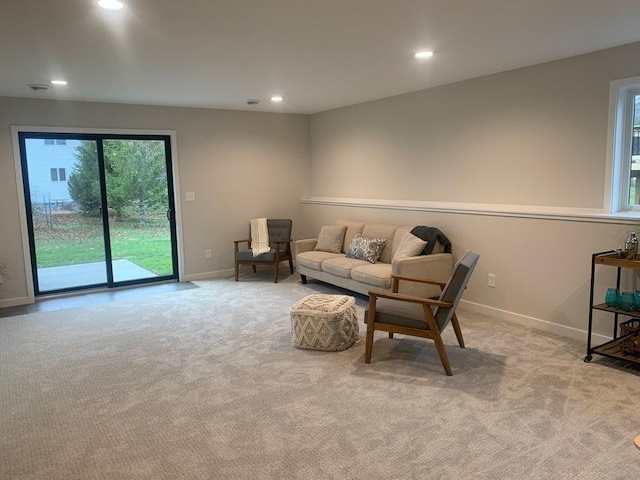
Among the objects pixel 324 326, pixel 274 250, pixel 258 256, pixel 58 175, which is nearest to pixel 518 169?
pixel 324 326

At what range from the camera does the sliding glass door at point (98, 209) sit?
561cm

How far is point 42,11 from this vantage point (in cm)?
264

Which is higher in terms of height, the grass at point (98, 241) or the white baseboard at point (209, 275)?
the grass at point (98, 241)

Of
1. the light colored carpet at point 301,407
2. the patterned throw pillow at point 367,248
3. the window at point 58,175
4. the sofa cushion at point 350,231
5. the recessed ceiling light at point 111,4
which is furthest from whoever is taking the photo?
the sofa cushion at point 350,231

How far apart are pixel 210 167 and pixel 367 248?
8.67 ft

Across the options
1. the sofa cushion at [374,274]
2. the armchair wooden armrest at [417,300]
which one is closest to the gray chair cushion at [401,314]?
the armchair wooden armrest at [417,300]

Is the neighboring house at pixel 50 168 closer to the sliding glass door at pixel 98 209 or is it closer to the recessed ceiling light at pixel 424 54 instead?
the sliding glass door at pixel 98 209

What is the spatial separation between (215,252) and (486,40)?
182 inches

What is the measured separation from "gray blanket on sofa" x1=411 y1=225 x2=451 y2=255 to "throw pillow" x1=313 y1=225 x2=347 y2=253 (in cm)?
126

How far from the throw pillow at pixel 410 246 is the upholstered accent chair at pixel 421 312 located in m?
1.19

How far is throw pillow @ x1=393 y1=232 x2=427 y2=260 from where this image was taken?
472 centimetres

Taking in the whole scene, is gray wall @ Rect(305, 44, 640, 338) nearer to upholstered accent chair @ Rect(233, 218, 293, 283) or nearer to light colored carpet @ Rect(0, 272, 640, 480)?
light colored carpet @ Rect(0, 272, 640, 480)

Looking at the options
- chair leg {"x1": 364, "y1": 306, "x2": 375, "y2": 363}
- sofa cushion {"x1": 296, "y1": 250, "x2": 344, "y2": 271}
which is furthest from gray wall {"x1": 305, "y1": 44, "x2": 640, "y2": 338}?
chair leg {"x1": 364, "y1": 306, "x2": 375, "y2": 363}

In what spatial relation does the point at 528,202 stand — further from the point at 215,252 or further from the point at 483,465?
the point at 215,252
